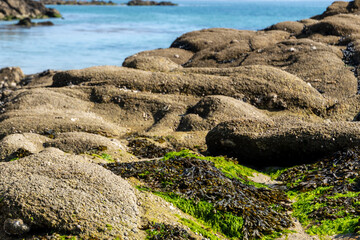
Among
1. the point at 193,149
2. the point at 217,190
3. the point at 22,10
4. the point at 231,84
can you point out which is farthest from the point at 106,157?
the point at 22,10

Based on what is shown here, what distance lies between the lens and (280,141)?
6.99 m

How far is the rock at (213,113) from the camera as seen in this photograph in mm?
8914

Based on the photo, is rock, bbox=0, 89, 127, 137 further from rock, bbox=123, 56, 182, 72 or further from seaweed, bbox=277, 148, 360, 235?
seaweed, bbox=277, 148, 360, 235

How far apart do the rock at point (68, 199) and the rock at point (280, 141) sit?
3.15m

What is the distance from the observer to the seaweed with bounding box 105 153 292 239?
464 cm

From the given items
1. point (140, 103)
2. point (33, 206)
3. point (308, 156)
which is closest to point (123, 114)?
point (140, 103)

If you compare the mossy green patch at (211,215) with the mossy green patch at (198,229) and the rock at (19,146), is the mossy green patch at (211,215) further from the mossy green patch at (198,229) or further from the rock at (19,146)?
the rock at (19,146)

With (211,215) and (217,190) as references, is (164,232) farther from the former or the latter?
(217,190)

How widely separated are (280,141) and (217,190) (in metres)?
2.42

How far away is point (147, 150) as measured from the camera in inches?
299

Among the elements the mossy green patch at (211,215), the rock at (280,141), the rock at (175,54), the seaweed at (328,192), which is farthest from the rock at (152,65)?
the mossy green patch at (211,215)

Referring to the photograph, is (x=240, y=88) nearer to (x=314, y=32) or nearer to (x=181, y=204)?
(x=181, y=204)

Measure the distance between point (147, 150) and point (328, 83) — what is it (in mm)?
6284

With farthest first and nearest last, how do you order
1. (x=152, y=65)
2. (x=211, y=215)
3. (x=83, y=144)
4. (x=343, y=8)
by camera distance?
(x=343, y=8), (x=152, y=65), (x=83, y=144), (x=211, y=215)
